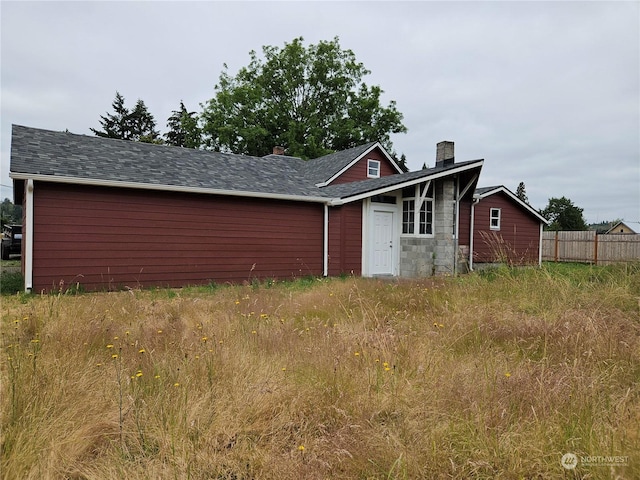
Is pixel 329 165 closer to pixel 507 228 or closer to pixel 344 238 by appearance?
pixel 344 238

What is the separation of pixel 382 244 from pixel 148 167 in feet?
25.6

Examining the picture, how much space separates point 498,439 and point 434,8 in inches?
501

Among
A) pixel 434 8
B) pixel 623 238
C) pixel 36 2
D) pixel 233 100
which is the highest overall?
pixel 233 100

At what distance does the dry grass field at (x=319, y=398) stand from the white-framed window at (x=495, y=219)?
1337 cm

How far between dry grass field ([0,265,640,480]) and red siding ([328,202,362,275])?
7.43 metres

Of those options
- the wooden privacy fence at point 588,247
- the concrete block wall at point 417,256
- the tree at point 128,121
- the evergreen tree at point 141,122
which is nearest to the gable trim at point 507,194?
the wooden privacy fence at point 588,247

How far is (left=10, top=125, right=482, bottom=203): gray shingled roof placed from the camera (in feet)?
27.7

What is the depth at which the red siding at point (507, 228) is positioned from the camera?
54.3 ft

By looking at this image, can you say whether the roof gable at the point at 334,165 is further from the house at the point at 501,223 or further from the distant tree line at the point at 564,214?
the distant tree line at the point at 564,214

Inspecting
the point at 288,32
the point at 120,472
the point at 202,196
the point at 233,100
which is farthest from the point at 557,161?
the point at 120,472

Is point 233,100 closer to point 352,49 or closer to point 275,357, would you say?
point 352,49

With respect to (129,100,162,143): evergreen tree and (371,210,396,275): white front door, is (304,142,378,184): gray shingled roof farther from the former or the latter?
(129,100,162,143): evergreen tree

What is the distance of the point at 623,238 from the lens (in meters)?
18.4

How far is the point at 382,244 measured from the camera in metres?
12.7
